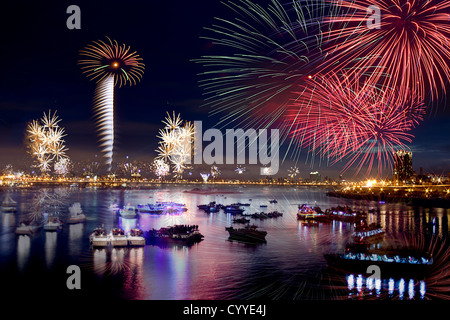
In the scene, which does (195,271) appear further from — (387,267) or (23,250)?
(23,250)

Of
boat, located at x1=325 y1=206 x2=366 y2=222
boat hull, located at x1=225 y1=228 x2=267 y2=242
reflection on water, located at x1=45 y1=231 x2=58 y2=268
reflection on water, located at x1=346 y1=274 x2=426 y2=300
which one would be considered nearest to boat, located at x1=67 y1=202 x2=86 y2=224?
reflection on water, located at x1=45 y1=231 x2=58 y2=268

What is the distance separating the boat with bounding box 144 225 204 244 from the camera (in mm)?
22875

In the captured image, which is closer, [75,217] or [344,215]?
[75,217]

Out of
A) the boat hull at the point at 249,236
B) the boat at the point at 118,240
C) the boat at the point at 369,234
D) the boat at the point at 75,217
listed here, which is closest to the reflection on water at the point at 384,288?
the boat hull at the point at 249,236

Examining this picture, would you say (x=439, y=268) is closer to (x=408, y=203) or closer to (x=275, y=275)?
(x=275, y=275)

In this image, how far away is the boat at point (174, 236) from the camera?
22.9m

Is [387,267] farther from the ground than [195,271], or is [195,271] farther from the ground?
[387,267]

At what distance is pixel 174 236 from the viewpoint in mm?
23125

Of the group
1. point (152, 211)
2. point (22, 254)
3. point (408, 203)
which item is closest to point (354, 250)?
point (22, 254)

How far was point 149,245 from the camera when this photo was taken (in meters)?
22.0

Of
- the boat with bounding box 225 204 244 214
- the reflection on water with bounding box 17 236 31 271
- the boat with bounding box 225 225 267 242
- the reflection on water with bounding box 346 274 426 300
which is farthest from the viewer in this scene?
the boat with bounding box 225 204 244 214

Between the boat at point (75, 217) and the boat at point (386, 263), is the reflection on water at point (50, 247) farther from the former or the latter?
the boat at point (386, 263)

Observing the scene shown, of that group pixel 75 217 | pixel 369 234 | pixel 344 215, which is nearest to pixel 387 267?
pixel 369 234

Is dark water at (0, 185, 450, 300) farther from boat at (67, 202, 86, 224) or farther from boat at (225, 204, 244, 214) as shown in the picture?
boat at (225, 204, 244, 214)
